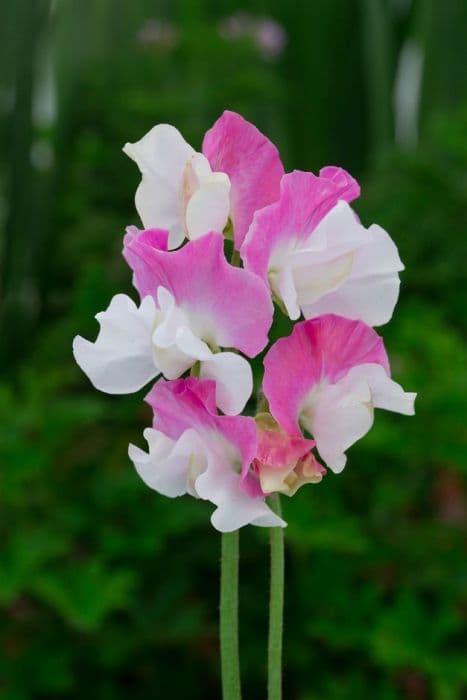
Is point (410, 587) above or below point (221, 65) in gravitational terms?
below

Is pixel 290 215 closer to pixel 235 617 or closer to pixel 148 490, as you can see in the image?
pixel 235 617

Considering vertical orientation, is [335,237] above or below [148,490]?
above

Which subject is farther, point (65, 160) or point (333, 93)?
point (333, 93)

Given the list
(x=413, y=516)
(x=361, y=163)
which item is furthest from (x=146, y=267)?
(x=361, y=163)

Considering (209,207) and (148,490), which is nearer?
(209,207)

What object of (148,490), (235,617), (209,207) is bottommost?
(148,490)

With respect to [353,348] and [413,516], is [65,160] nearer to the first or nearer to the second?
[413,516]

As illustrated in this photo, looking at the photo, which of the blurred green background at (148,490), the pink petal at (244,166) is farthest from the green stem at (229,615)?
the blurred green background at (148,490)

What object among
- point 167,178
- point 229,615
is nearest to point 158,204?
point 167,178
